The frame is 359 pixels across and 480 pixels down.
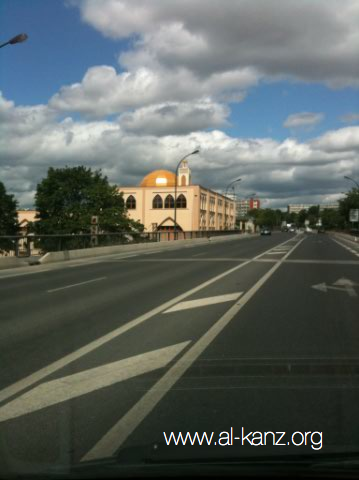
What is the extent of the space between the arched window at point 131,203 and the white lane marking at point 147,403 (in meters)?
87.6

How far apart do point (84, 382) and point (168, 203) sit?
287 ft

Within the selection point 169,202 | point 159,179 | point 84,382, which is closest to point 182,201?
point 169,202

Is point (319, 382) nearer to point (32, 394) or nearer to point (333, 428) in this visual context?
point (333, 428)

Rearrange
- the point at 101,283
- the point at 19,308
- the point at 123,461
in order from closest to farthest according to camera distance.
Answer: the point at 123,461 < the point at 19,308 < the point at 101,283

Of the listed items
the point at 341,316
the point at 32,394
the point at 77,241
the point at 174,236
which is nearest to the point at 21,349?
the point at 32,394

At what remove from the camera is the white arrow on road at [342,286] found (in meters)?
13.4

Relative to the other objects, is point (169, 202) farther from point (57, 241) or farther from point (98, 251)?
point (57, 241)

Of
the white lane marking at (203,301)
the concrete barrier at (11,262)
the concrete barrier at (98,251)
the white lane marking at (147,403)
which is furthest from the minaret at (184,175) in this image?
the white lane marking at (147,403)

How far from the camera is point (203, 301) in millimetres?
11445

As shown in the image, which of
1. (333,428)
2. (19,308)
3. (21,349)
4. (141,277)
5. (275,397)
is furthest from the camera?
(141,277)

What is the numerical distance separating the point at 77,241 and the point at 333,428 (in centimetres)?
2621

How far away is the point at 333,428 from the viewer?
13.7 ft

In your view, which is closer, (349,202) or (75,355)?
(75,355)

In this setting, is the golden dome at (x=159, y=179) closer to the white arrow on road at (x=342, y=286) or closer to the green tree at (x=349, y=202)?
the green tree at (x=349, y=202)
